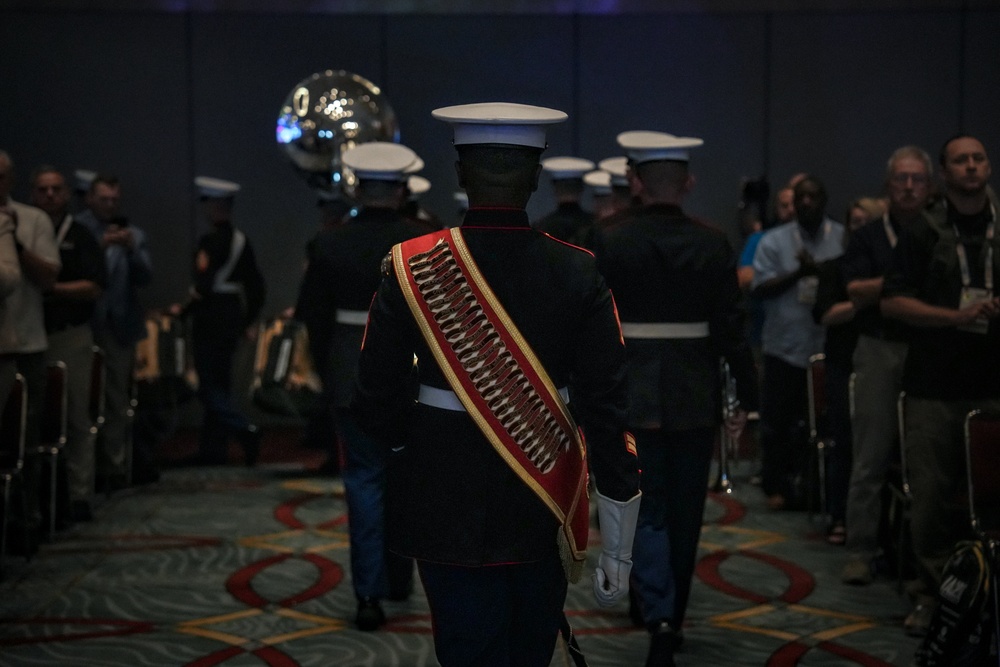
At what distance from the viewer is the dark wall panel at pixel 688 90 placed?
28.7 ft

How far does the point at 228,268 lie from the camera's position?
705 centimetres

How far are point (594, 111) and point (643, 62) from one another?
498 mm

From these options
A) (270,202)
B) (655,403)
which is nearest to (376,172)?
(655,403)

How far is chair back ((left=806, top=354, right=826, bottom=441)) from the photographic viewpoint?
5312 millimetres

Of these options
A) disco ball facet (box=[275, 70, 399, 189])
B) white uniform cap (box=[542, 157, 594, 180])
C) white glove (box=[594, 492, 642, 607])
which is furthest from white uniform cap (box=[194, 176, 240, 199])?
white glove (box=[594, 492, 642, 607])

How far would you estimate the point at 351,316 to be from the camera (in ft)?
13.7

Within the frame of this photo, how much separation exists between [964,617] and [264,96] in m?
6.63

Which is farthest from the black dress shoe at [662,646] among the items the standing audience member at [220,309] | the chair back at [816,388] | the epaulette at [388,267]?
the standing audience member at [220,309]

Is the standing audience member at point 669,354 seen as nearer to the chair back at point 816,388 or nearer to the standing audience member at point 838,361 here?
the standing audience member at point 838,361

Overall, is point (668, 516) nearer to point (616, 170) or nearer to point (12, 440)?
point (12, 440)

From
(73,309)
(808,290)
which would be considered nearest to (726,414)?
(808,290)

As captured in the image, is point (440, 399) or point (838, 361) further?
point (838, 361)

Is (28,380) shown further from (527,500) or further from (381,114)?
(527,500)

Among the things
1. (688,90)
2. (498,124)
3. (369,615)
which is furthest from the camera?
(688,90)
